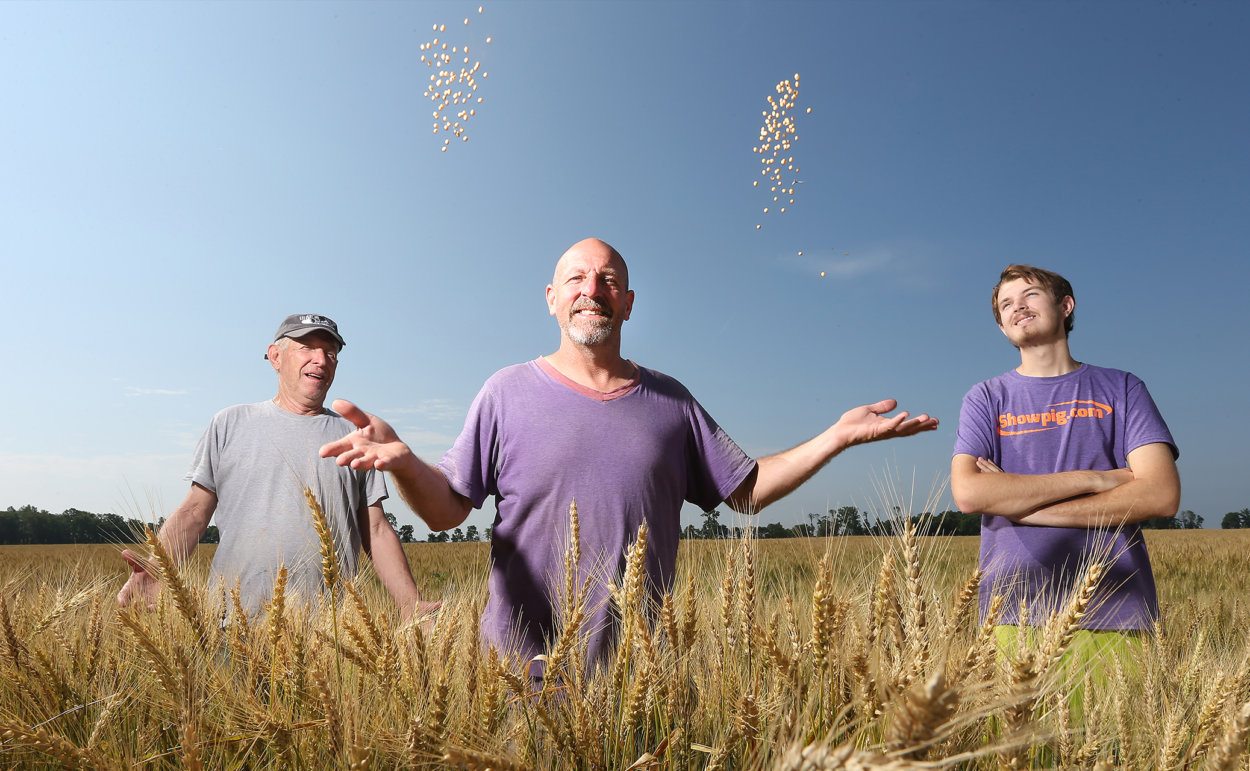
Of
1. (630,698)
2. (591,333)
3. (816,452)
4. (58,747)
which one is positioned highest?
(591,333)

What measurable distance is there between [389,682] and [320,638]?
281 millimetres

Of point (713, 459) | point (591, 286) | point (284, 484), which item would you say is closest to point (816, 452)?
point (713, 459)

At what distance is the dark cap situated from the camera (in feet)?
14.0

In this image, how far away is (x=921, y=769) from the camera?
34.2 inches

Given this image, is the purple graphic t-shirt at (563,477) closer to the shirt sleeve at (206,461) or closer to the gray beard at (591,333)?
the gray beard at (591,333)

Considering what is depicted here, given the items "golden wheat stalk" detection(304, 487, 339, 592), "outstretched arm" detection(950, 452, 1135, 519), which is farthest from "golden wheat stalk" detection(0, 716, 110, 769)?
"outstretched arm" detection(950, 452, 1135, 519)

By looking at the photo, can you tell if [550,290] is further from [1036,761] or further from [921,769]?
[921,769]

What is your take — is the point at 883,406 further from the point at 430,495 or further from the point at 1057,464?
the point at 430,495

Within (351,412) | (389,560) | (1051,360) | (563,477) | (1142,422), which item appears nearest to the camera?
(351,412)

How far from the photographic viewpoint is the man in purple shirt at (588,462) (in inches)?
108

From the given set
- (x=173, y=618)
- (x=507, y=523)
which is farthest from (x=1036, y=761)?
(x=173, y=618)

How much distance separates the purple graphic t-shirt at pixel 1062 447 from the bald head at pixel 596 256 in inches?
64.6

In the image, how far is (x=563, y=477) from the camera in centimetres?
281

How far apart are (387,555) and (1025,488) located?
310 centimetres
